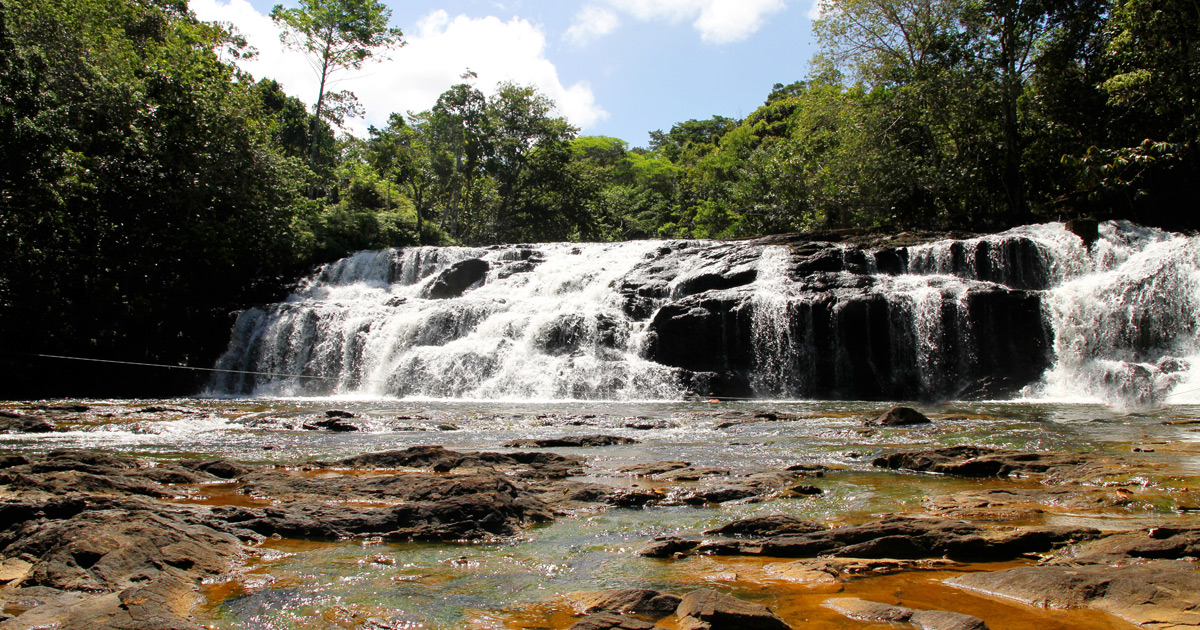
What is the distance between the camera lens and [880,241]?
21.0 m

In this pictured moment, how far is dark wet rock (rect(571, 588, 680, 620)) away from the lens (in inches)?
113

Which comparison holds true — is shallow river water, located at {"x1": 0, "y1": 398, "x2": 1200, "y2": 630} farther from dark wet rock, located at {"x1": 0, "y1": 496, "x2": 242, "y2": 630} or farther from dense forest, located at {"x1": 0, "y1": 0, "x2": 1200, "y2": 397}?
dense forest, located at {"x1": 0, "y1": 0, "x2": 1200, "y2": 397}

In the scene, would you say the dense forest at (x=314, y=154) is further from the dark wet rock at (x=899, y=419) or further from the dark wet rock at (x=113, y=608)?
the dark wet rock at (x=113, y=608)

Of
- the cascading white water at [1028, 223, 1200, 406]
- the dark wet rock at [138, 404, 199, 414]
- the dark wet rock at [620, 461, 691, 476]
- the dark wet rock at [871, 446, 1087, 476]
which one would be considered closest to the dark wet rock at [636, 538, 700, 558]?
the dark wet rock at [620, 461, 691, 476]

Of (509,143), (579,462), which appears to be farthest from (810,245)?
(509,143)

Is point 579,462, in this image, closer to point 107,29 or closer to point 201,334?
point 201,334

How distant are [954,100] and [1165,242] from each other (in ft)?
27.2

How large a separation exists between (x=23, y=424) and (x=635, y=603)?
10.7 m

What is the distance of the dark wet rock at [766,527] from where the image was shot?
417 centimetres

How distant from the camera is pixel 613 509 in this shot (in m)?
5.07

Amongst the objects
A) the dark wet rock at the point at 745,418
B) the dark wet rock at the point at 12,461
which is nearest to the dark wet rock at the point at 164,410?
the dark wet rock at the point at 12,461

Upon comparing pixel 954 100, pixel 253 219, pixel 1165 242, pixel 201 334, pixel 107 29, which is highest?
pixel 107 29

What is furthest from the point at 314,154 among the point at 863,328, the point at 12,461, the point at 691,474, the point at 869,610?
the point at 869,610

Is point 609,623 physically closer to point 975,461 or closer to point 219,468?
point 975,461
